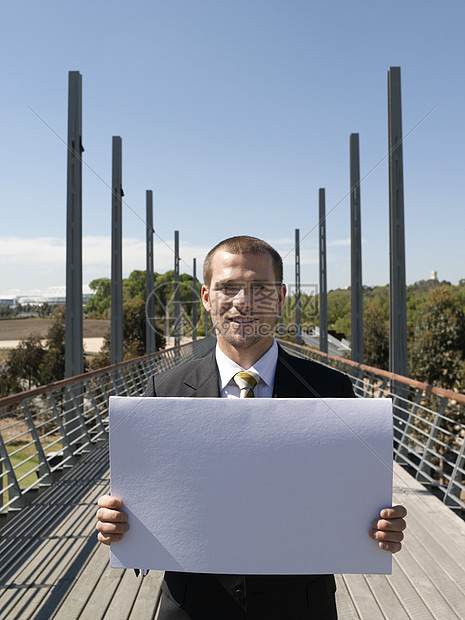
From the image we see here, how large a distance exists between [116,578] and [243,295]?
262 centimetres

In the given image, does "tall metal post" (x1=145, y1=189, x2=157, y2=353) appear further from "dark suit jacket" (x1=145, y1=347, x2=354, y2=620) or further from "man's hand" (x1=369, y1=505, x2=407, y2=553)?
"man's hand" (x1=369, y1=505, x2=407, y2=553)

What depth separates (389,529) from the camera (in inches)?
45.9

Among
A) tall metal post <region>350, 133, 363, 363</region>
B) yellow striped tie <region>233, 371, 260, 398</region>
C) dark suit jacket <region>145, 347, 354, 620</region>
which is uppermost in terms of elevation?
tall metal post <region>350, 133, 363, 363</region>

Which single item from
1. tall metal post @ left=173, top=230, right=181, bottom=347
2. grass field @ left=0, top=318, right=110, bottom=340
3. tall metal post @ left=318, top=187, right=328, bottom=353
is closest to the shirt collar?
tall metal post @ left=318, top=187, right=328, bottom=353

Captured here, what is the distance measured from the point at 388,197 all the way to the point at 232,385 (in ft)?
24.5

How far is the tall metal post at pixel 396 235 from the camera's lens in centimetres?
772

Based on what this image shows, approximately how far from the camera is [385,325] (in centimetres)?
4709

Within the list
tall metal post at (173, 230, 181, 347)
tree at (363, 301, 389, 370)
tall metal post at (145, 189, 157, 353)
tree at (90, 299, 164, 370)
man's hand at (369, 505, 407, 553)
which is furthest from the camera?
tree at (90, 299, 164, 370)

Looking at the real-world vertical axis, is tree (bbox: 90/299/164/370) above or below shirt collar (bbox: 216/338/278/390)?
below

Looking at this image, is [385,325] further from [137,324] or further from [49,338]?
[49,338]

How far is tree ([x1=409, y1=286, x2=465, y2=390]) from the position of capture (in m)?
33.8

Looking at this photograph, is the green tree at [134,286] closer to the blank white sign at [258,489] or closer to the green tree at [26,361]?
the green tree at [26,361]

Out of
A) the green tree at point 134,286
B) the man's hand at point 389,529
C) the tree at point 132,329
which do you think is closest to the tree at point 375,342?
the tree at point 132,329

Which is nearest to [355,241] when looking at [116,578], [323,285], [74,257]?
[323,285]
